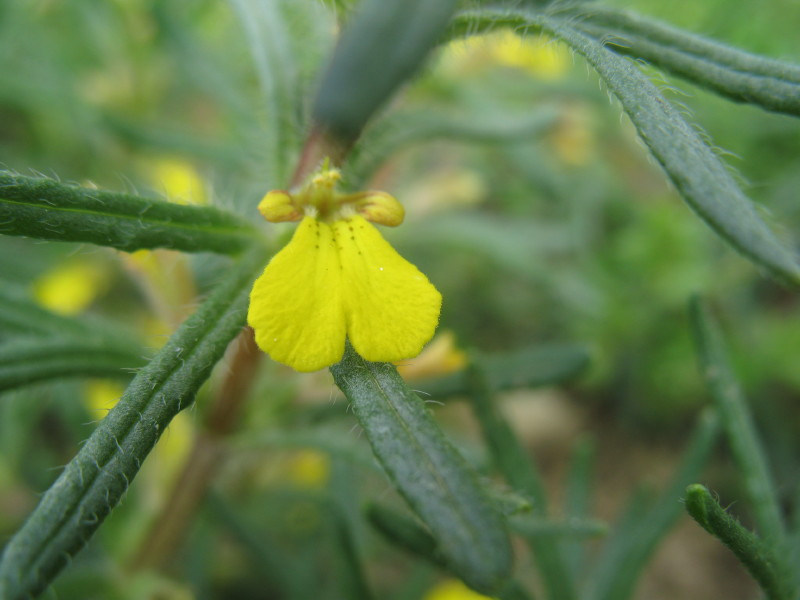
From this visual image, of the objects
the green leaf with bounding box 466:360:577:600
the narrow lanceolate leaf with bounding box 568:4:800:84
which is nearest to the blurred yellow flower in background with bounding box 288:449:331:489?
the green leaf with bounding box 466:360:577:600

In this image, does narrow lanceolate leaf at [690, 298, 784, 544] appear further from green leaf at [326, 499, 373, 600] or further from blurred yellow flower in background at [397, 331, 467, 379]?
green leaf at [326, 499, 373, 600]

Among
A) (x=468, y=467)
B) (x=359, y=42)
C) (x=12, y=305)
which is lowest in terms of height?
(x=12, y=305)

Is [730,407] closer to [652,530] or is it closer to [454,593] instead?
[652,530]

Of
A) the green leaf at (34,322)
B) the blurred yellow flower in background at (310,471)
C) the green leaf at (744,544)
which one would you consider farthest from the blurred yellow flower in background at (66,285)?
the green leaf at (744,544)

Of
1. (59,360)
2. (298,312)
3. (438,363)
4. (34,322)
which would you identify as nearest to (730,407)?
(438,363)

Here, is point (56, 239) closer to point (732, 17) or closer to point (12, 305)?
point (12, 305)

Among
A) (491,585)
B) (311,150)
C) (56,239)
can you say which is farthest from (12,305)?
(491,585)

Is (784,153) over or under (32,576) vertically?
under
